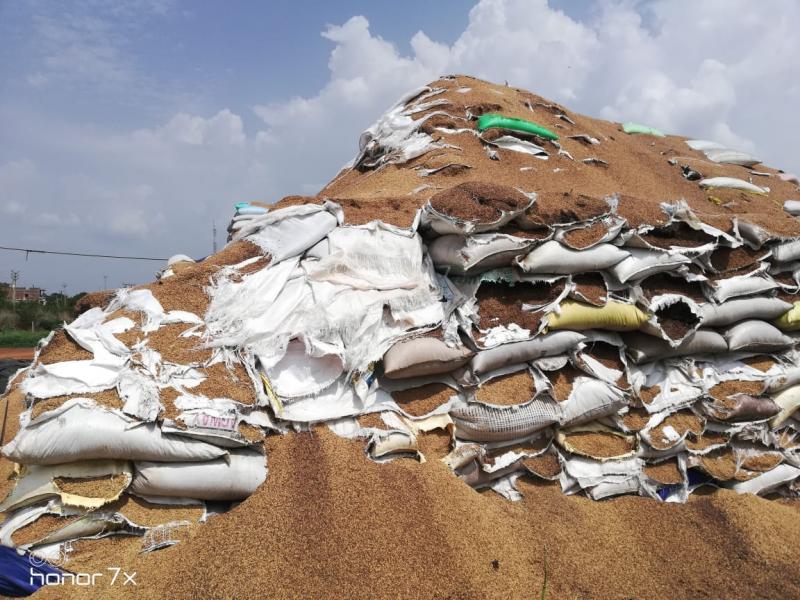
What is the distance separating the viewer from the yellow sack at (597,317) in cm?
319

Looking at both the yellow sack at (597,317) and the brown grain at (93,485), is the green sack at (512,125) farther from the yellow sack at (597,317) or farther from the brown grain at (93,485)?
the brown grain at (93,485)

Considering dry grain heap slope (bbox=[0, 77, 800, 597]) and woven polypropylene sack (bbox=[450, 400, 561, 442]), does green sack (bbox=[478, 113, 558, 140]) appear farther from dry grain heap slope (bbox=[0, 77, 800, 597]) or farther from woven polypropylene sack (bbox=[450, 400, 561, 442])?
woven polypropylene sack (bbox=[450, 400, 561, 442])

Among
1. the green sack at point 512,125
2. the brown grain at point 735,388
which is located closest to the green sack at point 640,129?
the green sack at point 512,125

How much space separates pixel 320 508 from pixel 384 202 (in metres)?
2.26

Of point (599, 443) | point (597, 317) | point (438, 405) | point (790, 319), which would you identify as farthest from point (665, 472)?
point (790, 319)

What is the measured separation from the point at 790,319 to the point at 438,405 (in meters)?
2.97

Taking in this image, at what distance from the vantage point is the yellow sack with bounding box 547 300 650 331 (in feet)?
10.5

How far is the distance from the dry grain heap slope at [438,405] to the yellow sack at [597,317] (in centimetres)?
2

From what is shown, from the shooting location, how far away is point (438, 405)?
2943mm

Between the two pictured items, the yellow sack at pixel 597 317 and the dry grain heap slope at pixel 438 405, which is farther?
the yellow sack at pixel 597 317

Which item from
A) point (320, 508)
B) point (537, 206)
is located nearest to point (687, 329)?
point (537, 206)

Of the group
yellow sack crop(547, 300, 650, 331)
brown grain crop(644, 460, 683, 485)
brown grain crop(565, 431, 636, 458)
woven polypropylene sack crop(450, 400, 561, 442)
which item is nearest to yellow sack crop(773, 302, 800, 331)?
yellow sack crop(547, 300, 650, 331)

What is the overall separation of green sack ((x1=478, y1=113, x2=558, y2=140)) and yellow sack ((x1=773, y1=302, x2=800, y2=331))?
2576 millimetres

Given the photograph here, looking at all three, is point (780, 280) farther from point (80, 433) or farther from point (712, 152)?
point (80, 433)
